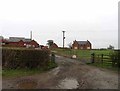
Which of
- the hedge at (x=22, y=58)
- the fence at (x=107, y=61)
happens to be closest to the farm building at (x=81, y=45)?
the fence at (x=107, y=61)

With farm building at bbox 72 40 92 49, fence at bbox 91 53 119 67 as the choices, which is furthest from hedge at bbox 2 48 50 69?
farm building at bbox 72 40 92 49

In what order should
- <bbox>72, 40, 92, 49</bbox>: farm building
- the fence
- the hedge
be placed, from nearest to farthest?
1. the hedge
2. the fence
3. <bbox>72, 40, 92, 49</bbox>: farm building

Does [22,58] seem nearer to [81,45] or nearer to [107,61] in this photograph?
[107,61]

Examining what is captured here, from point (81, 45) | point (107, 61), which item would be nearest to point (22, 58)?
point (107, 61)

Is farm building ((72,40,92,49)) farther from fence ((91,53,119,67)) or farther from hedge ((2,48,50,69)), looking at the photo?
hedge ((2,48,50,69))

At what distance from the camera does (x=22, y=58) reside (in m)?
18.0

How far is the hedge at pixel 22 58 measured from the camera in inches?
706

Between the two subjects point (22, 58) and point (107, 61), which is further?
point (107, 61)

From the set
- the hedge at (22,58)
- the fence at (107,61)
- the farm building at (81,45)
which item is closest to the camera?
the hedge at (22,58)

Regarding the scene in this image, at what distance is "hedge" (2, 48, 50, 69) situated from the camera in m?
17.9

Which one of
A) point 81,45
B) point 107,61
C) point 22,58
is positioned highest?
point 81,45

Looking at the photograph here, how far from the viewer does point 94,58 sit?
82.6 feet

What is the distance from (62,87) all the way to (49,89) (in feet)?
2.80

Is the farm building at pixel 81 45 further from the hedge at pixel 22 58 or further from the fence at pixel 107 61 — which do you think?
the hedge at pixel 22 58
